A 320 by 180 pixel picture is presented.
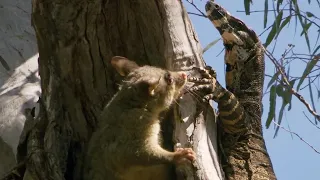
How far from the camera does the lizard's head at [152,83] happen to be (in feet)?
12.8

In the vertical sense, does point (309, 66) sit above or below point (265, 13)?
below

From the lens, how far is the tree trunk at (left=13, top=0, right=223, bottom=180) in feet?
13.3

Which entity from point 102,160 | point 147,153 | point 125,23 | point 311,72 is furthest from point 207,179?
point 311,72

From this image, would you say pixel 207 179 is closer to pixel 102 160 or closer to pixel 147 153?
pixel 147 153

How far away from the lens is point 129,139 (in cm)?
384

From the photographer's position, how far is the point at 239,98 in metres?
5.27

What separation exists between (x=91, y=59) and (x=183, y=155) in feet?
3.11

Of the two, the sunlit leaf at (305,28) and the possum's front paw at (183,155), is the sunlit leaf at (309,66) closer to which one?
the sunlit leaf at (305,28)

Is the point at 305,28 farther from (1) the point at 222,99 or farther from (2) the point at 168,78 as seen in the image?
(2) the point at 168,78

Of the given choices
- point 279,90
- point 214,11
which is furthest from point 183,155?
point 214,11

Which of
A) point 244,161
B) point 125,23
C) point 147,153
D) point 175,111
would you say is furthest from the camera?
point 244,161

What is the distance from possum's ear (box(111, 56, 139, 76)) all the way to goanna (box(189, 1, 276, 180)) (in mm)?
410

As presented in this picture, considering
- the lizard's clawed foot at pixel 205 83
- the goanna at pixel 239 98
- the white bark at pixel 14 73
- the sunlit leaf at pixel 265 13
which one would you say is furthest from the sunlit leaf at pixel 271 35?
the white bark at pixel 14 73

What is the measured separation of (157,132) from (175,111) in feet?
0.60
